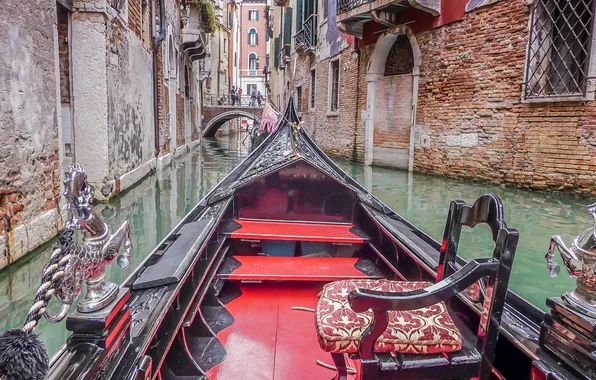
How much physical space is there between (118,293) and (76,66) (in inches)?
152

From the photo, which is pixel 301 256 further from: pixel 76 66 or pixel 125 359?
pixel 76 66

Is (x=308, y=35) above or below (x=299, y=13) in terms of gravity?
below

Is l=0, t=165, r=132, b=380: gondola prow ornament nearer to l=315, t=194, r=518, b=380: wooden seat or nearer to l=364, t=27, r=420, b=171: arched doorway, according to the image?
l=315, t=194, r=518, b=380: wooden seat

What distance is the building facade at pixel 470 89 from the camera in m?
4.83

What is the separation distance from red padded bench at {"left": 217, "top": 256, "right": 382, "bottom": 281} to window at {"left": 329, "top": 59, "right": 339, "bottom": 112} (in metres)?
8.01

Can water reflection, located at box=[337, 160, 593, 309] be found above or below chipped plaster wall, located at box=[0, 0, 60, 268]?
below

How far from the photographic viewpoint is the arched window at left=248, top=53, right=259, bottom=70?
106ft

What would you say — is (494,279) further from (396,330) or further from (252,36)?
(252,36)

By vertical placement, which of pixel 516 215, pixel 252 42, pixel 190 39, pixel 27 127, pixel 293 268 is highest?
pixel 252 42

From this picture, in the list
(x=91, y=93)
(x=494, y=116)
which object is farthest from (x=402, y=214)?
(x=91, y=93)

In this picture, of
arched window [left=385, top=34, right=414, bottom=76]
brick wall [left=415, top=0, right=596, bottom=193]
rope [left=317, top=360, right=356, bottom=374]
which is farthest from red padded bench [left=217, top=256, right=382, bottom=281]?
arched window [left=385, top=34, right=414, bottom=76]

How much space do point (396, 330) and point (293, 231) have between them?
133 centimetres

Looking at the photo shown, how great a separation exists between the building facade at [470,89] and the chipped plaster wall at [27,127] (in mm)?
3291

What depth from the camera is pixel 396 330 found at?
3.30 feet
